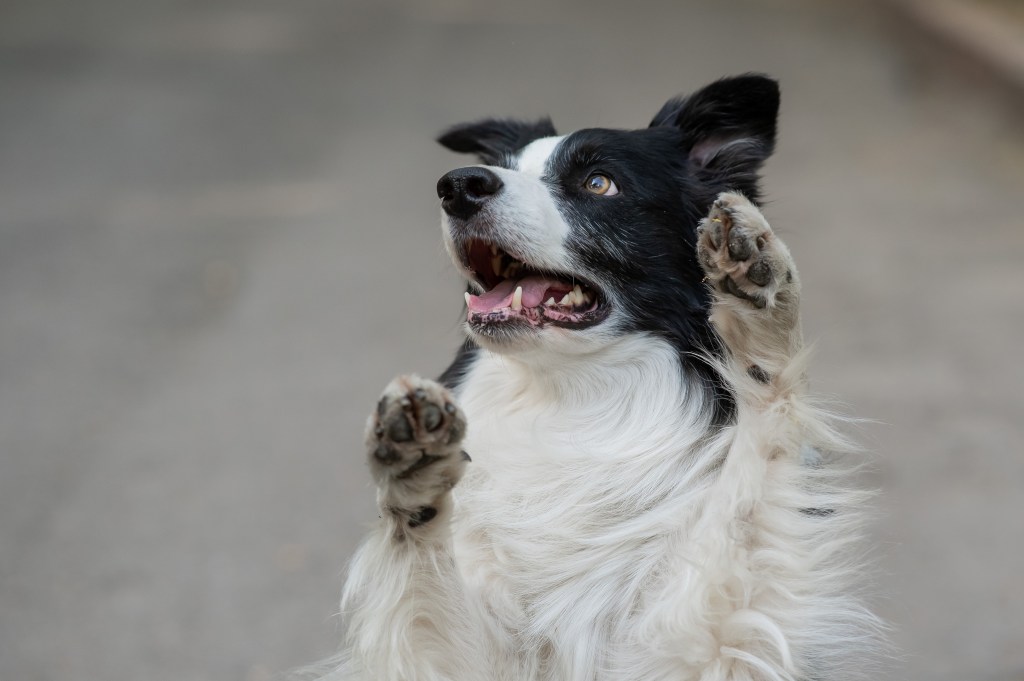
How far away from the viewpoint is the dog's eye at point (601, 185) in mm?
3359

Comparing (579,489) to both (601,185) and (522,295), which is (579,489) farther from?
(601,185)

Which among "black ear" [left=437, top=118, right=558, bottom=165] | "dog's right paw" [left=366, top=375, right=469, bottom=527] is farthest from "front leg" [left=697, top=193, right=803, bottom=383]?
"black ear" [left=437, top=118, right=558, bottom=165]

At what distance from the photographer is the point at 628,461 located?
3248 millimetres

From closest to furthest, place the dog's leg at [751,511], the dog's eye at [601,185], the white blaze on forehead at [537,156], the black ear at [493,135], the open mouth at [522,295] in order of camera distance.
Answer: the dog's leg at [751,511], the open mouth at [522,295], the dog's eye at [601,185], the white blaze on forehead at [537,156], the black ear at [493,135]

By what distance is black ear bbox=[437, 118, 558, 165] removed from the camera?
3.91m

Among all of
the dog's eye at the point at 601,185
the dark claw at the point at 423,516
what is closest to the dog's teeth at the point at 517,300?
the dog's eye at the point at 601,185

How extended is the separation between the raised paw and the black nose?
635 millimetres

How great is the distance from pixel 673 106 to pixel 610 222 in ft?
2.19

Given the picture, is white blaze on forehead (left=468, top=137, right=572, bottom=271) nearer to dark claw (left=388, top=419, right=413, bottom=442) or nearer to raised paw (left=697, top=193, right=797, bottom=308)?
raised paw (left=697, top=193, right=797, bottom=308)

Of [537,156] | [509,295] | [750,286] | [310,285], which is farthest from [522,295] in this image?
[310,285]

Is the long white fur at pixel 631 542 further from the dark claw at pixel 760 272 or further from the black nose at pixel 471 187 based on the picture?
the black nose at pixel 471 187

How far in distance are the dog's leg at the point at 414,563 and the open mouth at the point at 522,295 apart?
56 cm

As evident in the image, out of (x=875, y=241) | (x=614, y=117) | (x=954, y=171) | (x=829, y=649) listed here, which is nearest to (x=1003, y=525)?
(x=829, y=649)

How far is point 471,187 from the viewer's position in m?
3.22
